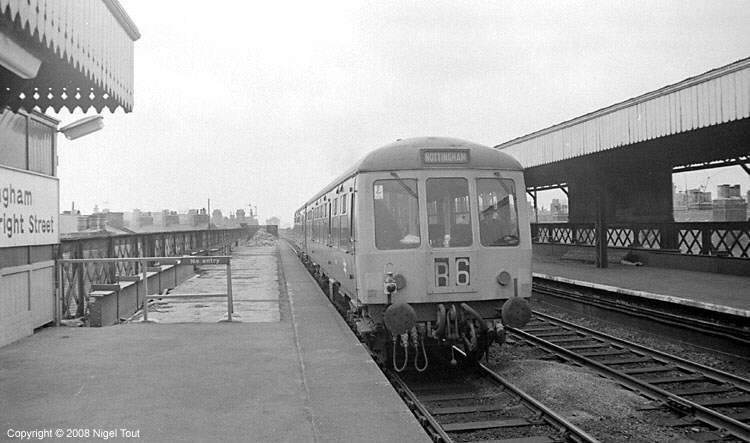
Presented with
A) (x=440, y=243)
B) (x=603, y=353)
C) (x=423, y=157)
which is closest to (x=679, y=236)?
(x=603, y=353)

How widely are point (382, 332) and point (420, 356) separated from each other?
4.15 feet

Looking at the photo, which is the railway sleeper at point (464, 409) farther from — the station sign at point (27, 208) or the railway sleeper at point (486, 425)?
the station sign at point (27, 208)

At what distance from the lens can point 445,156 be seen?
740 centimetres

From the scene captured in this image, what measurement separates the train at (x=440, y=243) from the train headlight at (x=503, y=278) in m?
0.01

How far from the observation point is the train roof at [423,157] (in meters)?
7.30

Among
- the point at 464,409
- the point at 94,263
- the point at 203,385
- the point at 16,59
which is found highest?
the point at 16,59

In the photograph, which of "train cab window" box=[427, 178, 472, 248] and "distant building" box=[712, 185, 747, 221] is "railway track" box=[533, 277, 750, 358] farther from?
"distant building" box=[712, 185, 747, 221]

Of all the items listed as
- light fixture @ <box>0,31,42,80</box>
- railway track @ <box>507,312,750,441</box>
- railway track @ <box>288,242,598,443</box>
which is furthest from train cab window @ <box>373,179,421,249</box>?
light fixture @ <box>0,31,42,80</box>

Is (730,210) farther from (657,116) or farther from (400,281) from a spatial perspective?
(400,281)

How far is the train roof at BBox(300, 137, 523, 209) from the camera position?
7301mm

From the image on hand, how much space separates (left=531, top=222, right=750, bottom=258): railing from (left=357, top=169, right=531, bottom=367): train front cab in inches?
356

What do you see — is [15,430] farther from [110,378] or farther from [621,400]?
[621,400]

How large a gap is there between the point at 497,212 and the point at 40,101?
539 centimetres

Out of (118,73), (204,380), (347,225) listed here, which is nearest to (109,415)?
(204,380)
